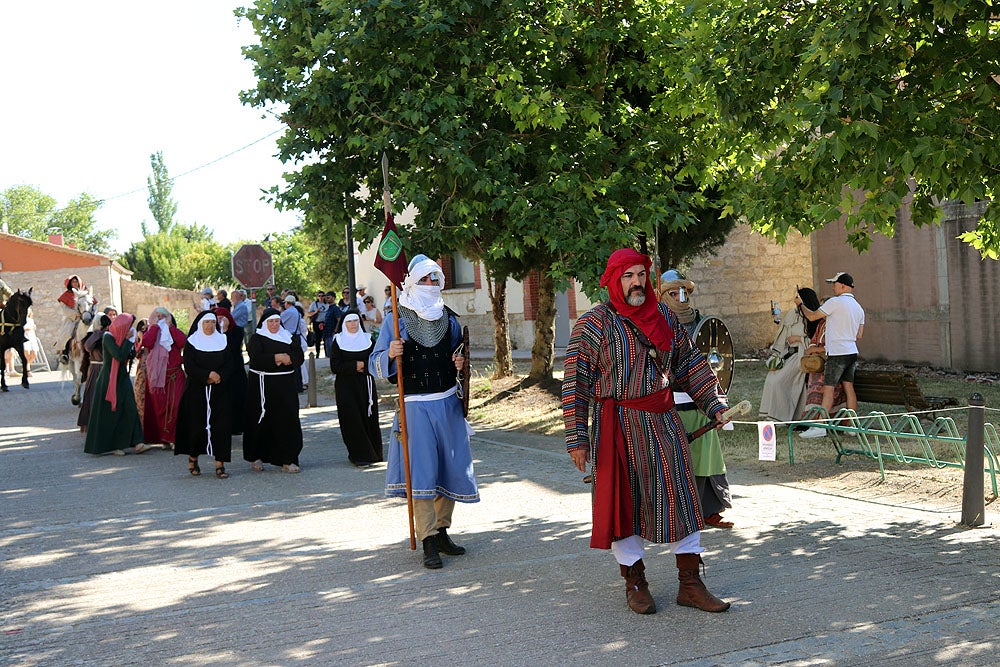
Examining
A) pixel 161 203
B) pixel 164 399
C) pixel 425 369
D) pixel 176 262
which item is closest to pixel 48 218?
pixel 161 203

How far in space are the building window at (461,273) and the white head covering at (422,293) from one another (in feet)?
85.3

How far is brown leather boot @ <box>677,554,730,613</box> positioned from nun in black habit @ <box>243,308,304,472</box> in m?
6.44

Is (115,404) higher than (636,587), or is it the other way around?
(115,404)

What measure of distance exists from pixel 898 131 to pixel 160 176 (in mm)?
107266

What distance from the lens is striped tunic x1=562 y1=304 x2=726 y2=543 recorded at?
224 inches

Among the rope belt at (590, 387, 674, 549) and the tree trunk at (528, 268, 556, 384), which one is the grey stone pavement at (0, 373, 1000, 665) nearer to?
the rope belt at (590, 387, 674, 549)

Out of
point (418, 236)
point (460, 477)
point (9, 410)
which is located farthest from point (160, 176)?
point (460, 477)

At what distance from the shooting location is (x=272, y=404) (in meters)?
11.5

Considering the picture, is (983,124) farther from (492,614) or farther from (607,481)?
(492,614)

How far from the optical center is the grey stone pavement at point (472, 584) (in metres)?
5.26

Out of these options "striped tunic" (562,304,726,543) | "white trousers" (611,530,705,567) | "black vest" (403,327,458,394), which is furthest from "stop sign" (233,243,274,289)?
"white trousers" (611,530,705,567)

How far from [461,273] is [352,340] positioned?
2218cm

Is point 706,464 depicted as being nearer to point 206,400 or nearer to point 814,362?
point 814,362

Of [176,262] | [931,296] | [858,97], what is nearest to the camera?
[858,97]
